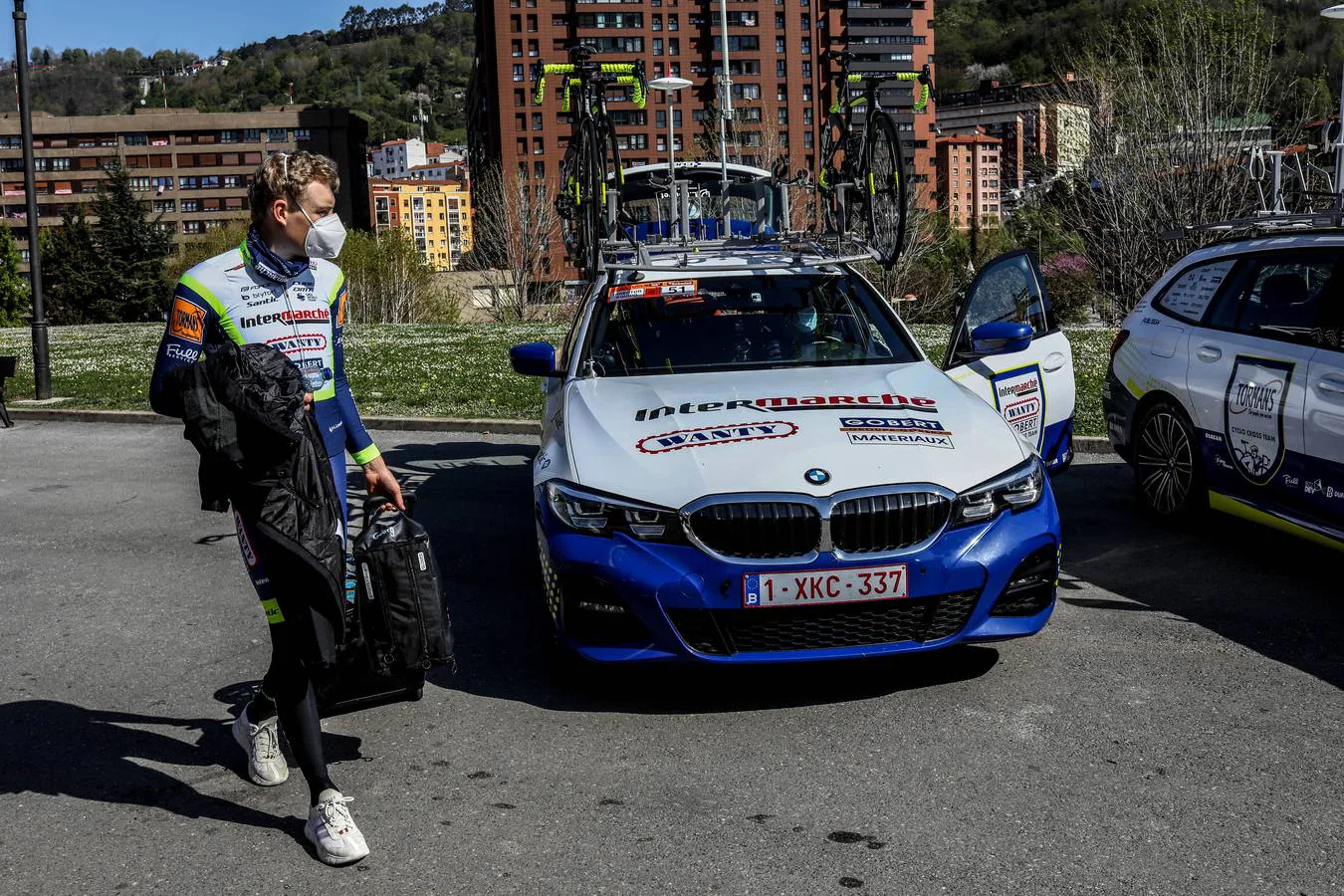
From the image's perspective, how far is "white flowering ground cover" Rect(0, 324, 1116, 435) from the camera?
13.4 meters

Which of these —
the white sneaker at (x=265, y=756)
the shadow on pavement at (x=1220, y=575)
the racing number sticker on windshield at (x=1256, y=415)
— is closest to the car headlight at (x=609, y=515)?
the white sneaker at (x=265, y=756)

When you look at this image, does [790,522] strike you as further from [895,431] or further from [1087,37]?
[1087,37]

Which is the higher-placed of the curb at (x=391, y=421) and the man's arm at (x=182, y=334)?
the man's arm at (x=182, y=334)

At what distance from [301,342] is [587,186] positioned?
28.1ft

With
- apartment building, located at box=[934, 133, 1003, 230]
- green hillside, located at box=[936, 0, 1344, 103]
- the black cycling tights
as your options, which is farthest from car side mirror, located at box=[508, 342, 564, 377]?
apartment building, located at box=[934, 133, 1003, 230]

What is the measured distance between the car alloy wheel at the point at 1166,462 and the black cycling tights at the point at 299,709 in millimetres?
5317

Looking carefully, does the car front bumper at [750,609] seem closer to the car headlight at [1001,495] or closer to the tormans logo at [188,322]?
the car headlight at [1001,495]

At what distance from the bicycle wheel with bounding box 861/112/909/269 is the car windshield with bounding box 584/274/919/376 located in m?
2.76

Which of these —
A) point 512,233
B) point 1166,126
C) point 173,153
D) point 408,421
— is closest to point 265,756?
point 408,421

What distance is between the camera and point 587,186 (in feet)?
40.3

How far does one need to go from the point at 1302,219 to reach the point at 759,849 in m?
5.29

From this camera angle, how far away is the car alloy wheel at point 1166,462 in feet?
24.9

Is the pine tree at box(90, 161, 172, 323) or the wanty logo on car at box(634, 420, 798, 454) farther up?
the pine tree at box(90, 161, 172, 323)

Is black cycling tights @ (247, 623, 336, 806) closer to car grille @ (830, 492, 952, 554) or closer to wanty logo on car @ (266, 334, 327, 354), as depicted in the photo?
wanty logo on car @ (266, 334, 327, 354)
